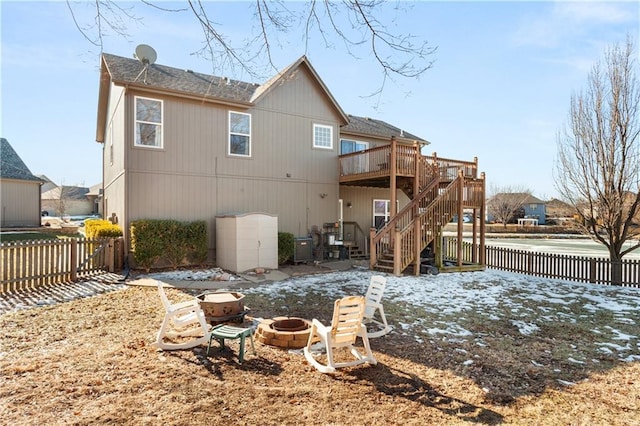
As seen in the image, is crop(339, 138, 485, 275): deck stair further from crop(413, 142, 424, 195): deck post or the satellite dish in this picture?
the satellite dish

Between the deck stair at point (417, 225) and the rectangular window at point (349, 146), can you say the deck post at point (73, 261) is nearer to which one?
the deck stair at point (417, 225)

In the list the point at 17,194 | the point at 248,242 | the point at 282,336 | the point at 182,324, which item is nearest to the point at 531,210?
the point at 248,242

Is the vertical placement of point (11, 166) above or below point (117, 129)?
above

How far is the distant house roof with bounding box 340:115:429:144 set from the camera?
1778 cm

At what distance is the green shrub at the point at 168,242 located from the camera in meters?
11.1

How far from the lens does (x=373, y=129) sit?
1895 centimetres

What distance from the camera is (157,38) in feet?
15.2

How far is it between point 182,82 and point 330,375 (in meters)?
12.1

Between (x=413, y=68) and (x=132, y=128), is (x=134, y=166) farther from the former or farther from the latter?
(x=413, y=68)

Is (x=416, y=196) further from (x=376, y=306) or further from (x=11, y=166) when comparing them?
(x=11, y=166)

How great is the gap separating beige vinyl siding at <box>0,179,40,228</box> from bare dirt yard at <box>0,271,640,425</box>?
85.0 ft

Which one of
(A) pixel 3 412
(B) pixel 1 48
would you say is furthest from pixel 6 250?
(A) pixel 3 412

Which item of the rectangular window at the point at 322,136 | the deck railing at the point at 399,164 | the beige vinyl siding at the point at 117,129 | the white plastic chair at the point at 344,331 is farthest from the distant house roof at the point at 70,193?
the white plastic chair at the point at 344,331

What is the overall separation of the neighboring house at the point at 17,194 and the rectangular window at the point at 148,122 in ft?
71.3
